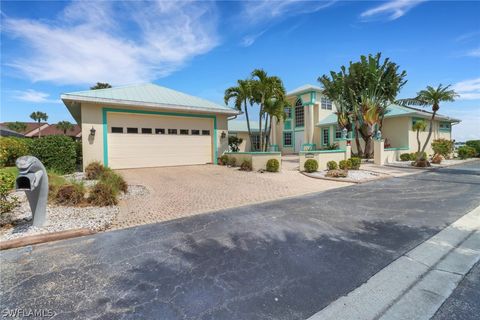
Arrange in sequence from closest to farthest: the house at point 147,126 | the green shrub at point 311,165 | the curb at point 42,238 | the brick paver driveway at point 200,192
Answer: the curb at point 42,238, the brick paver driveway at point 200,192, the house at point 147,126, the green shrub at point 311,165

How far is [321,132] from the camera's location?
85.3ft

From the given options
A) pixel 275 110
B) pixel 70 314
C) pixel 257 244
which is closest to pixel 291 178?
pixel 275 110

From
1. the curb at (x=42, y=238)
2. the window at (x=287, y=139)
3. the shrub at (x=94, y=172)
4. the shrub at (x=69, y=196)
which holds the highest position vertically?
the window at (x=287, y=139)

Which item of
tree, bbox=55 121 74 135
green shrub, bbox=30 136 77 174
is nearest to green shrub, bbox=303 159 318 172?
green shrub, bbox=30 136 77 174

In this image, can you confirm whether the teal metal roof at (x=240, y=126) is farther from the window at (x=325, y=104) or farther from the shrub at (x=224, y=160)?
the shrub at (x=224, y=160)

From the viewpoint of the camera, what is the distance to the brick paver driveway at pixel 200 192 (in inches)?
235

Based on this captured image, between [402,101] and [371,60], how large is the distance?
4183 millimetres

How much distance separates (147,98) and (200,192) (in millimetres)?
8756

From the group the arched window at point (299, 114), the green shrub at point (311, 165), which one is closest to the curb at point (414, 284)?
the green shrub at point (311, 165)

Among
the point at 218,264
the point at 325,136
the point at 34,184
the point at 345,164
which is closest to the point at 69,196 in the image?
the point at 34,184

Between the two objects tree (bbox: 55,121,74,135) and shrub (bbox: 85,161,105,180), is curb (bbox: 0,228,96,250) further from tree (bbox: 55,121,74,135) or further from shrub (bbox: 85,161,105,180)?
tree (bbox: 55,121,74,135)

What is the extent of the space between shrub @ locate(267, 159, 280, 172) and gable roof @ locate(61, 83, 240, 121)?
504 centimetres

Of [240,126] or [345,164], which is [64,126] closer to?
[240,126]

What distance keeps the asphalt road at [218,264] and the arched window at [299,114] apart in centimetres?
2192
